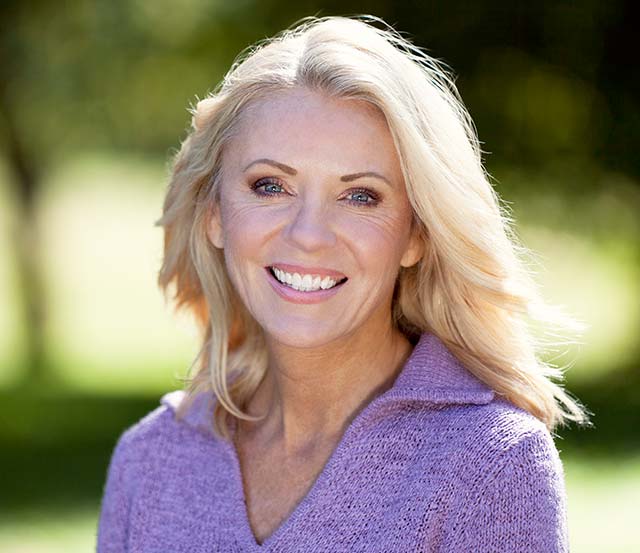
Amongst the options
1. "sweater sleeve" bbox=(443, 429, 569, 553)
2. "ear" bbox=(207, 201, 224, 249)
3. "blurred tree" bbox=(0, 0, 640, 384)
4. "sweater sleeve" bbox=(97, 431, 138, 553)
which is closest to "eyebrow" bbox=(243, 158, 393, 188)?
"ear" bbox=(207, 201, 224, 249)

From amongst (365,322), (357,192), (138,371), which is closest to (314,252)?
(357,192)

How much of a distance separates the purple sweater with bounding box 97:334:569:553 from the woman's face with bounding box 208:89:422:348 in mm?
231

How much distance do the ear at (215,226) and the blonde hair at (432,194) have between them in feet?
0.07

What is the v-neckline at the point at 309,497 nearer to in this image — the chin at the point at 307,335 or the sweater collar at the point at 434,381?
the sweater collar at the point at 434,381

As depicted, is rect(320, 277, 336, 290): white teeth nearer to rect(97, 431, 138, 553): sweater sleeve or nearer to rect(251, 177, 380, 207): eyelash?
rect(251, 177, 380, 207): eyelash

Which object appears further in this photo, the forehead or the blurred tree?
the blurred tree

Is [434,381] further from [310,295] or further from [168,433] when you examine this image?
[168,433]

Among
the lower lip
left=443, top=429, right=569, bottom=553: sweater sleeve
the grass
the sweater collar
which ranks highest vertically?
the lower lip

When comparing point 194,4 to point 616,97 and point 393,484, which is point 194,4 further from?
point 393,484

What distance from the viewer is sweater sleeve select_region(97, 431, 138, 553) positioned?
9.95 ft

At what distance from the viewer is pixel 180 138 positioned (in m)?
8.37

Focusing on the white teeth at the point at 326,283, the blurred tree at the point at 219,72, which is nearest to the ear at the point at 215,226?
the white teeth at the point at 326,283

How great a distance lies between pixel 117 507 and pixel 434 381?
0.92 metres

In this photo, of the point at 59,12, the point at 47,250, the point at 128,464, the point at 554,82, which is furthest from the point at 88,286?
the point at 128,464
